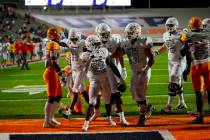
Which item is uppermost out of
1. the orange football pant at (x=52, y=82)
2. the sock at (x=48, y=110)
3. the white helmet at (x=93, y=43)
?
the white helmet at (x=93, y=43)

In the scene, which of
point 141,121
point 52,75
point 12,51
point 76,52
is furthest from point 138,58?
point 12,51

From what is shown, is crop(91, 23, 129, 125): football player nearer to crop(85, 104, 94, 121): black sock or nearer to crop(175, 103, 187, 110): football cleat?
crop(85, 104, 94, 121): black sock

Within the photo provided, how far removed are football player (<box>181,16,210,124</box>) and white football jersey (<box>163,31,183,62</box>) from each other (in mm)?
1331

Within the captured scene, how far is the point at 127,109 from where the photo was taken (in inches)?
444

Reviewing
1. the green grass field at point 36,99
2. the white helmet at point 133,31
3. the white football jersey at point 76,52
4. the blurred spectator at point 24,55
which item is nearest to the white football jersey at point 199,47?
the white helmet at point 133,31

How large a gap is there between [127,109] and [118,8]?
3702 centimetres

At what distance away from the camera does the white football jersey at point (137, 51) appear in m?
8.87

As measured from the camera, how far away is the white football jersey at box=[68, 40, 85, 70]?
1043 centimetres

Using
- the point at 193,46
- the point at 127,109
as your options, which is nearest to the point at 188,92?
the point at 127,109

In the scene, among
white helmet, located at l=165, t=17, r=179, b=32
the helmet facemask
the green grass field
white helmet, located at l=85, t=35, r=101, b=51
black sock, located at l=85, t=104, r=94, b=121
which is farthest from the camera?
the green grass field

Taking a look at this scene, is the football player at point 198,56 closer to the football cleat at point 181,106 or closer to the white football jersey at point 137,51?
the white football jersey at point 137,51

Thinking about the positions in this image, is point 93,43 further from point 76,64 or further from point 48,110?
point 76,64

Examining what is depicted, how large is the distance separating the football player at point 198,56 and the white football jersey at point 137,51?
905mm

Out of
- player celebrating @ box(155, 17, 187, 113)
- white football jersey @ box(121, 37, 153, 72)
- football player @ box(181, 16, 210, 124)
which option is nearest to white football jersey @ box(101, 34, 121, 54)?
white football jersey @ box(121, 37, 153, 72)
